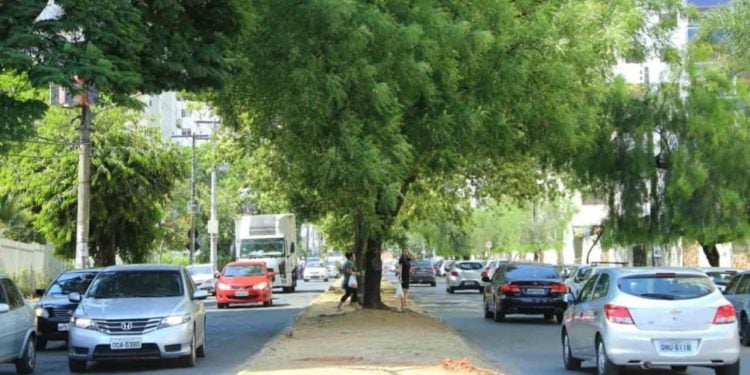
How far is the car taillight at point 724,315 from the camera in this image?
43.3ft

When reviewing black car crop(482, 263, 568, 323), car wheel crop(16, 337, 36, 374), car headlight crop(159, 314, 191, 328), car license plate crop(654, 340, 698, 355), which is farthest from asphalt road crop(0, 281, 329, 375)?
car license plate crop(654, 340, 698, 355)

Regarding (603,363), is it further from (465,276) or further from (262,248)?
(262,248)

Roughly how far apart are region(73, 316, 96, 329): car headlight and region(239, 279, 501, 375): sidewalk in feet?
7.94

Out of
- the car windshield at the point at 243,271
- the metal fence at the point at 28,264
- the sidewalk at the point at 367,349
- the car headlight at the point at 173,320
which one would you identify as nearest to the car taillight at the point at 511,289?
the sidewalk at the point at 367,349

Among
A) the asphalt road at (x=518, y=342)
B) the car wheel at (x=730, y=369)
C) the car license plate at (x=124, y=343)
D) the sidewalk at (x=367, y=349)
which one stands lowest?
the asphalt road at (x=518, y=342)

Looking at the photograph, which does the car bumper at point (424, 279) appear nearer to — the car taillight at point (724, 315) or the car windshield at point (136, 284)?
the car windshield at point (136, 284)

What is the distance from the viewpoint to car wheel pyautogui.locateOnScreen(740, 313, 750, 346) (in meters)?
20.3

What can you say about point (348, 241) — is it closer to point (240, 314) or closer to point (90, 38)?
point (240, 314)

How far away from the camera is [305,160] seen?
65.0 ft

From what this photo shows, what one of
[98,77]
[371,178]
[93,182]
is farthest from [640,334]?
[93,182]

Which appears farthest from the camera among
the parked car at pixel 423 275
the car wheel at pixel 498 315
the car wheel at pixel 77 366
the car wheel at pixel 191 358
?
the parked car at pixel 423 275

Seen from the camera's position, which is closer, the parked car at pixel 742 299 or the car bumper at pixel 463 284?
the parked car at pixel 742 299

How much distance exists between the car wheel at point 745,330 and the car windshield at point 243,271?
1918cm

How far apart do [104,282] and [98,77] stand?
4.23m
